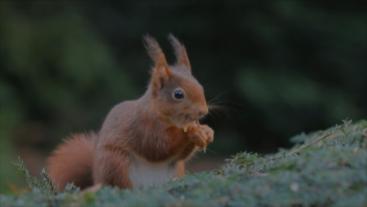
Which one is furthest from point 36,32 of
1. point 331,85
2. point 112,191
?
point 112,191

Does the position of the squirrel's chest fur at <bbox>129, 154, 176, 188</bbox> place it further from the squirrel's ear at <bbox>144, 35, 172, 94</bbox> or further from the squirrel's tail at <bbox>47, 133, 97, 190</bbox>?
the squirrel's tail at <bbox>47, 133, 97, 190</bbox>

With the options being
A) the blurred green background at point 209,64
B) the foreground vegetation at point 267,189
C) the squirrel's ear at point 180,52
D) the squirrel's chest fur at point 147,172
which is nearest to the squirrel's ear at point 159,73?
the squirrel's ear at point 180,52

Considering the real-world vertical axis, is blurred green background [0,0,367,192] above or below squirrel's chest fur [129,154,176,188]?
above

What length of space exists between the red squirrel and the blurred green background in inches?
133

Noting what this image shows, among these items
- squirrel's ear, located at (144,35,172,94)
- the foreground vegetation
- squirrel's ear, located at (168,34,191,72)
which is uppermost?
squirrel's ear, located at (168,34,191,72)

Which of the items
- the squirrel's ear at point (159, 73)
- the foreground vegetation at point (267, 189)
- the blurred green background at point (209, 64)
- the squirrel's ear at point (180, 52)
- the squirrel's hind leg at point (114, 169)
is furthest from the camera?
the blurred green background at point (209, 64)

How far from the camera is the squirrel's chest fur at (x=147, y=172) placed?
3.42 meters

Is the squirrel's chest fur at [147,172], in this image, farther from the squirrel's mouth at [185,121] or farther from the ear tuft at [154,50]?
the ear tuft at [154,50]

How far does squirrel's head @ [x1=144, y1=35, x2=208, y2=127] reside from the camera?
342 centimetres

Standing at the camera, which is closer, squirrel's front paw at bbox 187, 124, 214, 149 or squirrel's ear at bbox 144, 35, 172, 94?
squirrel's front paw at bbox 187, 124, 214, 149

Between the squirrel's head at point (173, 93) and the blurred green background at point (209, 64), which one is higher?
the blurred green background at point (209, 64)

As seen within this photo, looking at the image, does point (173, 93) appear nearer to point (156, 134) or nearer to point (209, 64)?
point (156, 134)

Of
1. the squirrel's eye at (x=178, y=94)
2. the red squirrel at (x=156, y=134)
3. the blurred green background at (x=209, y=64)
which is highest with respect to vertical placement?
the blurred green background at (x=209, y=64)

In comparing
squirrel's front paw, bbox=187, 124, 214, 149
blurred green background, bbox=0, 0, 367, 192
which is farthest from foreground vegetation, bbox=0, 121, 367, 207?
blurred green background, bbox=0, 0, 367, 192
